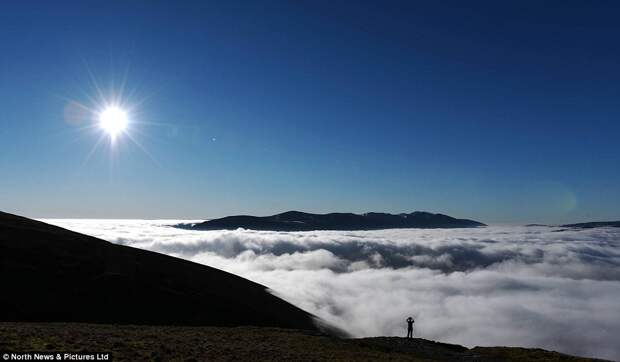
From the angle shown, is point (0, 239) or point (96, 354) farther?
point (0, 239)

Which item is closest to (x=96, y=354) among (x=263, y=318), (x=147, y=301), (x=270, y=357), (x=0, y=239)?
(x=270, y=357)

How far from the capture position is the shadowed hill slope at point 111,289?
46312 mm

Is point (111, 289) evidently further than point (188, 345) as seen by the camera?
Yes

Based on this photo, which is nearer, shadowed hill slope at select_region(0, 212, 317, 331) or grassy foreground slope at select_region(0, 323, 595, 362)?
grassy foreground slope at select_region(0, 323, 595, 362)

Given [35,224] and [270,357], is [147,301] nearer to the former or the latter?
[270,357]

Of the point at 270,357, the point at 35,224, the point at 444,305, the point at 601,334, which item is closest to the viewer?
the point at 270,357

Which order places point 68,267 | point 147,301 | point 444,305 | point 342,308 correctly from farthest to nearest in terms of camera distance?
point 444,305 → point 342,308 → point 68,267 → point 147,301

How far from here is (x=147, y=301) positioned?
2159 inches

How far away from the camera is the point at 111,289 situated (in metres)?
55.4

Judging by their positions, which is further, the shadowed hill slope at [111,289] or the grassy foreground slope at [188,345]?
the shadowed hill slope at [111,289]

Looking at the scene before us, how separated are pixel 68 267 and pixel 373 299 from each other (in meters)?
153

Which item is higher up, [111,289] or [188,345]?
[188,345]

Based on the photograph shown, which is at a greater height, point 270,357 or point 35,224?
point 35,224

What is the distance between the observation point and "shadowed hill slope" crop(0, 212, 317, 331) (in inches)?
1823
